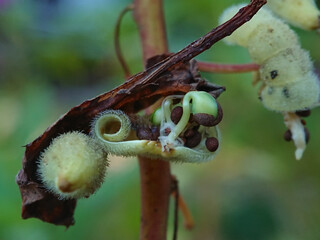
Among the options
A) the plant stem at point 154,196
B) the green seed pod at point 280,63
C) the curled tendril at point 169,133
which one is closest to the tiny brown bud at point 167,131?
the curled tendril at point 169,133

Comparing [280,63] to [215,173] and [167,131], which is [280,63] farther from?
[215,173]

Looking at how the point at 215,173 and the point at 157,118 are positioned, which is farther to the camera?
the point at 215,173

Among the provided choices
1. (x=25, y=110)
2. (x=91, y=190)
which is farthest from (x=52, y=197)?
(x=25, y=110)

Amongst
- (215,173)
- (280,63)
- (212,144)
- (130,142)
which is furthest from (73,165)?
(215,173)

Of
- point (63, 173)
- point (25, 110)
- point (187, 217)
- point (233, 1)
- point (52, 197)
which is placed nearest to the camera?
point (63, 173)

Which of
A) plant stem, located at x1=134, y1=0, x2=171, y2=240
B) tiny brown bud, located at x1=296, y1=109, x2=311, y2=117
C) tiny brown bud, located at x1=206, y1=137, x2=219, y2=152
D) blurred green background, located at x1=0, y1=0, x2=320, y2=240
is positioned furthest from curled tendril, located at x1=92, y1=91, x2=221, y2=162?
blurred green background, located at x1=0, y1=0, x2=320, y2=240

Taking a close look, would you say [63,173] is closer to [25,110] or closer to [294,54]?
[294,54]
